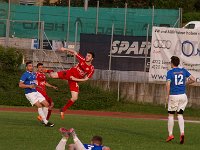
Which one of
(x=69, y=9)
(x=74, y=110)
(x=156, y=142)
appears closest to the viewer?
(x=156, y=142)

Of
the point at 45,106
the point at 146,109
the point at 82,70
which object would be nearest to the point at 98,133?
the point at 82,70

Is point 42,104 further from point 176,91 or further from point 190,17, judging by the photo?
point 190,17

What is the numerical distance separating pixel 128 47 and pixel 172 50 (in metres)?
2.51

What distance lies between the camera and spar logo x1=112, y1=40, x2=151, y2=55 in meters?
36.7

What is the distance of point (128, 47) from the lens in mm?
36875

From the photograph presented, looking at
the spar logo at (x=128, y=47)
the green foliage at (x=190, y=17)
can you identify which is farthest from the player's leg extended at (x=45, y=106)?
the green foliage at (x=190, y=17)

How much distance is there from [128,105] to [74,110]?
2649mm

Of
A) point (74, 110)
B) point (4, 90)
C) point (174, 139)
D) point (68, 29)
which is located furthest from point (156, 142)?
point (68, 29)

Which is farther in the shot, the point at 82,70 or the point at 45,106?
the point at 45,106

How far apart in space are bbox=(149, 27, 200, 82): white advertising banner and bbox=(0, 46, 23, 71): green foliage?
7013mm

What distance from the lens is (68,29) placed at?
4266 cm

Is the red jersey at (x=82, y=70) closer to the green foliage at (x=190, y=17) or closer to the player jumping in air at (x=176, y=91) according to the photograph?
the player jumping in air at (x=176, y=91)

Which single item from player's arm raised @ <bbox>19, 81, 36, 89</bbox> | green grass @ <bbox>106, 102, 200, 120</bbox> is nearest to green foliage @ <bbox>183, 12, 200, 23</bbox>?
green grass @ <bbox>106, 102, 200, 120</bbox>

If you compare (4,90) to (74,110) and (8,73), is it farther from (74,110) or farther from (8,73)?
(74,110)
